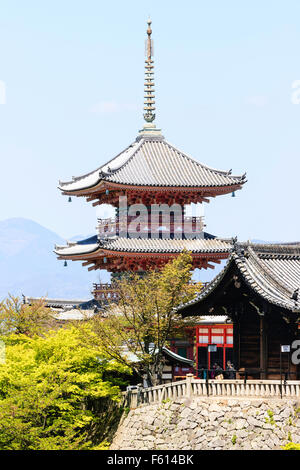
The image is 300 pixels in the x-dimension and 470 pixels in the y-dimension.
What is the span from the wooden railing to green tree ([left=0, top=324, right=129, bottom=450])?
2854 millimetres

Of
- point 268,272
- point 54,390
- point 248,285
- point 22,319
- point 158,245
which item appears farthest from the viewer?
point 158,245

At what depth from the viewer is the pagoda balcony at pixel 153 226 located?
208ft

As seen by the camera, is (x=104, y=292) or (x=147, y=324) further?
(x=104, y=292)

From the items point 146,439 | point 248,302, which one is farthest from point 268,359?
point 146,439

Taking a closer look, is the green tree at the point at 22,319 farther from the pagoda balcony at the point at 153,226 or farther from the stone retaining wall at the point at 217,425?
the stone retaining wall at the point at 217,425

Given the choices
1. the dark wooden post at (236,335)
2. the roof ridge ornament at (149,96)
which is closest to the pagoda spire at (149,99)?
the roof ridge ornament at (149,96)

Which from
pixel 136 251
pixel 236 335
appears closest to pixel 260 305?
pixel 236 335

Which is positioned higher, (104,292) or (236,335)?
(104,292)

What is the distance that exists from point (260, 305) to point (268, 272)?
1692 millimetres

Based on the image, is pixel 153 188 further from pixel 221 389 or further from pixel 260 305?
pixel 221 389

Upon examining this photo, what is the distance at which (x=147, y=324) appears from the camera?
46938 millimetres

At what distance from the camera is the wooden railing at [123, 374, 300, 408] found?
37.9 metres

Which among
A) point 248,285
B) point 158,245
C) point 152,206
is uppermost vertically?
point 152,206

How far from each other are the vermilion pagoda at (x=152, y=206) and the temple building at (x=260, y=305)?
17.4m
